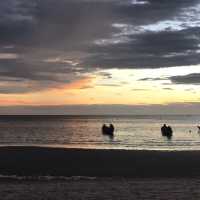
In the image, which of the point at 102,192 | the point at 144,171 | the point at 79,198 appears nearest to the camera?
the point at 79,198

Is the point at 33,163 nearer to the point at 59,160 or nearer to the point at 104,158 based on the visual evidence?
the point at 59,160

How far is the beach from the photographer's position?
50.2 ft

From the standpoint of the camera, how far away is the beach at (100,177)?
50.2 feet

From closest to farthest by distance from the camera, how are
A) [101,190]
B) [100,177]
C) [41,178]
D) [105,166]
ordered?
[101,190] → [41,178] → [100,177] → [105,166]

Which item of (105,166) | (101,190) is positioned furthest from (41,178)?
(105,166)

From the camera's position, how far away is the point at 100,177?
21.2 m

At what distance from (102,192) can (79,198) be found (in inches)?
57.8

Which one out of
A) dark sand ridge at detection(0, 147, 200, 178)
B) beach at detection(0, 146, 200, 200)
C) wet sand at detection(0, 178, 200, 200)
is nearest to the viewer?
wet sand at detection(0, 178, 200, 200)

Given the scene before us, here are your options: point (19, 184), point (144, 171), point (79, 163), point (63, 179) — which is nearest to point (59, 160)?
point (79, 163)

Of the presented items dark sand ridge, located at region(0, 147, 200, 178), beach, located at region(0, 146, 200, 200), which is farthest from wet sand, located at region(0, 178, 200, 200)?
dark sand ridge, located at region(0, 147, 200, 178)

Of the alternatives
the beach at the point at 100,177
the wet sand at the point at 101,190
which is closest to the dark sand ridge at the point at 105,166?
the beach at the point at 100,177

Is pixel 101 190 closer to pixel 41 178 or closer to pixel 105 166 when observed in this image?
pixel 41 178

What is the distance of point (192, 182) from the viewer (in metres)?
18.5

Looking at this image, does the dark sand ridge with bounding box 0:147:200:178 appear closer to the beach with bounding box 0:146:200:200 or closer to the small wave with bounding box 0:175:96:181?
the beach with bounding box 0:146:200:200
